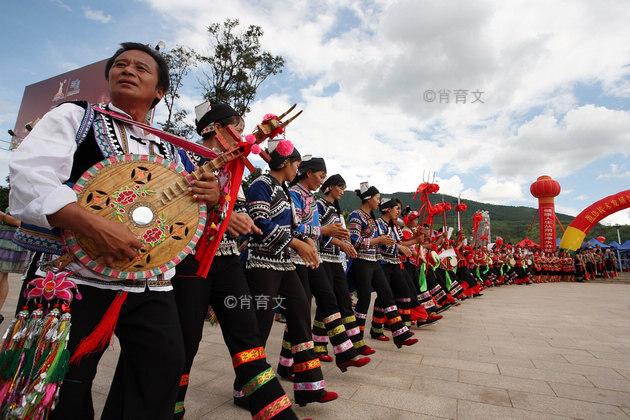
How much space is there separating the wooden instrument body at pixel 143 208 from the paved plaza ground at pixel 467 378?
5.78 ft

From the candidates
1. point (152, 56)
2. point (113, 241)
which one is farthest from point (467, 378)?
point (152, 56)

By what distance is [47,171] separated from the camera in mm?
1362

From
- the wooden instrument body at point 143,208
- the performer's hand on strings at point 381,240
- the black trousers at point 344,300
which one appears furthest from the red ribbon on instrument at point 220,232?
the performer's hand on strings at point 381,240

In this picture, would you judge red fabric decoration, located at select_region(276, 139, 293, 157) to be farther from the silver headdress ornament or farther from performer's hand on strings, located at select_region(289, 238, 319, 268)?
the silver headdress ornament

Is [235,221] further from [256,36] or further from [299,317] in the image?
[256,36]

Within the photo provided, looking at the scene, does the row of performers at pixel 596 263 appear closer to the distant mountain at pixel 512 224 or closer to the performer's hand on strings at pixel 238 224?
the distant mountain at pixel 512 224

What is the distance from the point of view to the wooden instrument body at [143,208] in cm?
145

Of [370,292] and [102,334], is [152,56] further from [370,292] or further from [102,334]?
[370,292]

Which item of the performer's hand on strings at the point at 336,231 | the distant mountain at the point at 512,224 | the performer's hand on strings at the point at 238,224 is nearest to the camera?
the performer's hand on strings at the point at 238,224

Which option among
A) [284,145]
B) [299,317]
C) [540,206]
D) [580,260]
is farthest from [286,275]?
[540,206]

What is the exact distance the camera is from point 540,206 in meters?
27.0

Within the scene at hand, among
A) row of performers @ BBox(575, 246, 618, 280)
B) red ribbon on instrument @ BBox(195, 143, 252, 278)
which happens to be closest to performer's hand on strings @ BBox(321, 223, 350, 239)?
red ribbon on instrument @ BBox(195, 143, 252, 278)

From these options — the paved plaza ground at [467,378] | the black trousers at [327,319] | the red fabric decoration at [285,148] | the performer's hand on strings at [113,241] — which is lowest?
the paved plaza ground at [467,378]

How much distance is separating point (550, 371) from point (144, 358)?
13.7 feet
